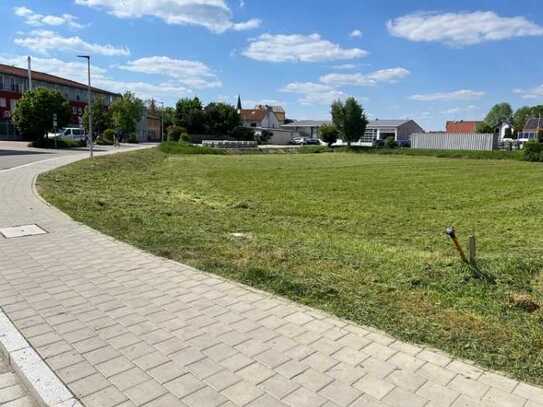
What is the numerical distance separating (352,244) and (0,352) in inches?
Result: 223

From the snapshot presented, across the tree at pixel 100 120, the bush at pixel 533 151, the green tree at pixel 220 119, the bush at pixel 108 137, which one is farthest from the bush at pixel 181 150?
the green tree at pixel 220 119

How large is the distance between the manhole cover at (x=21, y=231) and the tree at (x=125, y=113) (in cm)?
5930

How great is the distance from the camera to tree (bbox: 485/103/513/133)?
135212 mm

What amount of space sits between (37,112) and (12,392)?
45.3 m

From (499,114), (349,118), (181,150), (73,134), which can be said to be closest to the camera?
→ (181,150)

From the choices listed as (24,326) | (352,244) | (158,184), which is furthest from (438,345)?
(158,184)

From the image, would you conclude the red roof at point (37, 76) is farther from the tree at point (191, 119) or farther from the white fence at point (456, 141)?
the white fence at point (456, 141)

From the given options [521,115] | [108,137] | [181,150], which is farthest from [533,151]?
[521,115]

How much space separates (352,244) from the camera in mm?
7969

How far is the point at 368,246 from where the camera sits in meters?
7.82

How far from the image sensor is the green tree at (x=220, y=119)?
271 ft

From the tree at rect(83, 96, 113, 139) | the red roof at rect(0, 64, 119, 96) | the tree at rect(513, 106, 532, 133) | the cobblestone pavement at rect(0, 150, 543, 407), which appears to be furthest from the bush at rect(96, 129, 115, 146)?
the tree at rect(513, 106, 532, 133)

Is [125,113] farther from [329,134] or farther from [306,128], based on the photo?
[306,128]

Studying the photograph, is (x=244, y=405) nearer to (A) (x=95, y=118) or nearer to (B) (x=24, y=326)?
(B) (x=24, y=326)
